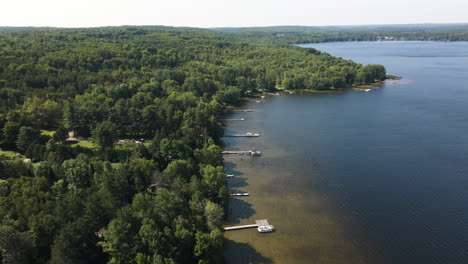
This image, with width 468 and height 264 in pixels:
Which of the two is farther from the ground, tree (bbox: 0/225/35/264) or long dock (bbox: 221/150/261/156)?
tree (bbox: 0/225/35/264)

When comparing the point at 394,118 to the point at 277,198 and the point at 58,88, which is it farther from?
the point at 58,88

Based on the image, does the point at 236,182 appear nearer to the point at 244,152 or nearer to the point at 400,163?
the point at 244,152

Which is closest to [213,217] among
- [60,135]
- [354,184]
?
[354,184]

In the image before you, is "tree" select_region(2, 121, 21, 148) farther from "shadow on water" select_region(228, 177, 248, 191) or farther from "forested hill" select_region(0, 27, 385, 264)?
"shadow on water" select_region(228, 177, 248, 191)

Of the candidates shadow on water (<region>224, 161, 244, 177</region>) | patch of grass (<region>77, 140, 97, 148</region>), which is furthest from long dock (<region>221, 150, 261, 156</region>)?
patch of grass (<region>77, 140, 97, 148</region>)

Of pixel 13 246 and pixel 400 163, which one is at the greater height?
pixel 13 246

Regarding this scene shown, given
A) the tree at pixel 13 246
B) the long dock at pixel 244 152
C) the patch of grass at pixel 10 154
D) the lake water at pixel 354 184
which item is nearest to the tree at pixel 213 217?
the lake water at pixel 354 184
